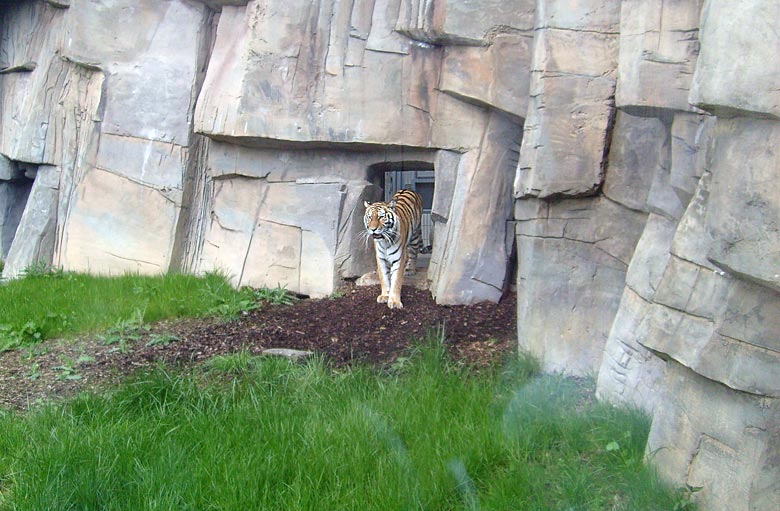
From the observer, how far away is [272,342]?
6199mm

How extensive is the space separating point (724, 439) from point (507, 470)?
3.25 feet

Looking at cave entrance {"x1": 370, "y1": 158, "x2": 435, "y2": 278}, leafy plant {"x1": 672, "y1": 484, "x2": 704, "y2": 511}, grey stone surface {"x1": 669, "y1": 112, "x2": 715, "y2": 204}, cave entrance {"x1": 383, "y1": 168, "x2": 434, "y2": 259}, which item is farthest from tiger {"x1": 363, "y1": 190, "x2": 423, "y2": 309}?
cave entrance {"x1": 383, "y1": 168, "x2": 434, "y2": 259}

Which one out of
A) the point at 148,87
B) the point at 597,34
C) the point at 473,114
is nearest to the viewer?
the point at 597,34

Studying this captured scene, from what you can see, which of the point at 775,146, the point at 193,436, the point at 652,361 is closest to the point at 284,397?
the point at 193,436

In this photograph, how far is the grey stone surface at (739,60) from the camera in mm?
2955

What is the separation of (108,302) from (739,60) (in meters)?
5.71

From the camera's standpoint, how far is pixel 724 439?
3432 mm

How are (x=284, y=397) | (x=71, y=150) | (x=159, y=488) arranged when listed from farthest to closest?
(x=71, y=150) < (x=284, y=397) < (x=159, y=488)

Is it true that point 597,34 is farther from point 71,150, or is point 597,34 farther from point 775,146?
point 71,150

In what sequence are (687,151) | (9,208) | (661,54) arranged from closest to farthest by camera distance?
(687,151) < (661,54) < (9,208)

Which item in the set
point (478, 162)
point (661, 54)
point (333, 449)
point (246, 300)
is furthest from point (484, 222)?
point (333, 449)

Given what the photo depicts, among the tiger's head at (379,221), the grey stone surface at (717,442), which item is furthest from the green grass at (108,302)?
the grey stone surface at (717,442)

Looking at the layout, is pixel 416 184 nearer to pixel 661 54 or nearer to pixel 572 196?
pixel 572 196

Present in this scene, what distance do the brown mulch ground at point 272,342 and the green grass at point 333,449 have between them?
0.64 metres
